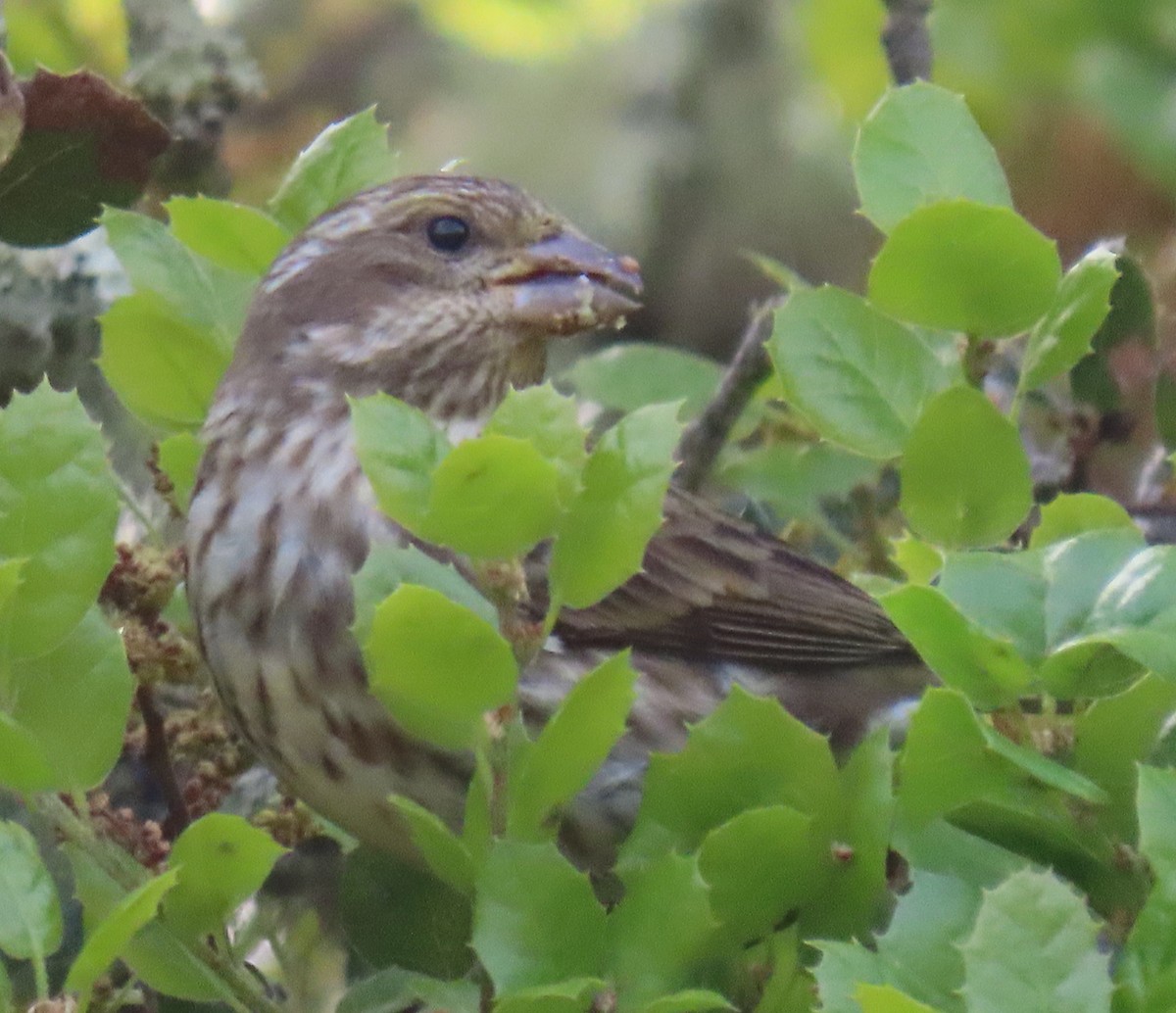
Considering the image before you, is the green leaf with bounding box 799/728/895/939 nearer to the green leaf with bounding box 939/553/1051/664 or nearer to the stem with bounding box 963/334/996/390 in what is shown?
the green leaf with bounding box 939/553/1051/664

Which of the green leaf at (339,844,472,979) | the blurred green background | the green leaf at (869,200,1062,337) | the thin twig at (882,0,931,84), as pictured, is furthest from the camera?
the blurred green background

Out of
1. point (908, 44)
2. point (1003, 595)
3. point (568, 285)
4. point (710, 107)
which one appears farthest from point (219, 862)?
point (710, 107)

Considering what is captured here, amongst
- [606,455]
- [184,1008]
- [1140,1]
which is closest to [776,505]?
[184,1008]

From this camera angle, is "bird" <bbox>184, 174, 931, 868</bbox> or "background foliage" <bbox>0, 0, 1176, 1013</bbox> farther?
"bird" <bbox>184, 174, 931, 868</bbox>

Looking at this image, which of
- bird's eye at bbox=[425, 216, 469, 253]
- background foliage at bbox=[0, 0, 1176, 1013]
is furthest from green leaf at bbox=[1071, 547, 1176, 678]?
bird's eye at bbox=[425, 216, 469, 253]

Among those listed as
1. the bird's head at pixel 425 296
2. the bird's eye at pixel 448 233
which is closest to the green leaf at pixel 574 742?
the bird's head at pixel 425 296

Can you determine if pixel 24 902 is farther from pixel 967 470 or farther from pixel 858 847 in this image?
pixel 967 470
